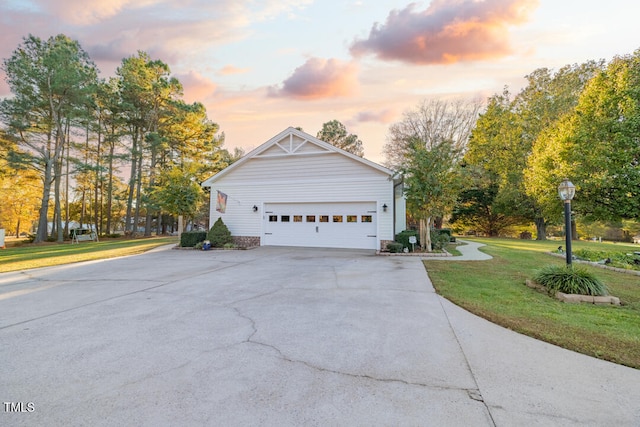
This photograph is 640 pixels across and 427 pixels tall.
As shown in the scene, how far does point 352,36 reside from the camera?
1098 centimetres

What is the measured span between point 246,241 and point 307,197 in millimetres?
3962

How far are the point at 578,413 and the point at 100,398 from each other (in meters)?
3.63

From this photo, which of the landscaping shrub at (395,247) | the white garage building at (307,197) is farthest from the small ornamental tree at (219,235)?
the landscaping shrub at (395,247)

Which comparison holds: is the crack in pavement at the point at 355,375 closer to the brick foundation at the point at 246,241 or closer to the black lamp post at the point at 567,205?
the black lamp post at the point at 567,205

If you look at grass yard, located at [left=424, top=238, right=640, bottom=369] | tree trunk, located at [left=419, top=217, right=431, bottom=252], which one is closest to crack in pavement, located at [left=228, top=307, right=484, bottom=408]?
grass yard, located at [left=424, top=238, right=640, bottom=369]

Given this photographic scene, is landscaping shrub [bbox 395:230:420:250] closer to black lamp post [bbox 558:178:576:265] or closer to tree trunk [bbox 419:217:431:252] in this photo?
tree trunk [bbox 419:217:431:252]

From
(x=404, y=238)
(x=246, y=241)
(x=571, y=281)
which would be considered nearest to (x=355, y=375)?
(x=571, y=281)

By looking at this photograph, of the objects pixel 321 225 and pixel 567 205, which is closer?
pixel 567 205

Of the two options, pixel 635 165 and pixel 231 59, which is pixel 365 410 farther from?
pixel 635 165

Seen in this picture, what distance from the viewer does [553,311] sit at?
450 cm

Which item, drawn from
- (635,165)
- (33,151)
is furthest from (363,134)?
(33,151)

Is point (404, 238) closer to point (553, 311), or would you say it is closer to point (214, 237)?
point (553, 311)

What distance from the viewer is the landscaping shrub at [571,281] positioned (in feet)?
17.1

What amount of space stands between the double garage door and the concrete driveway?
7717mm
